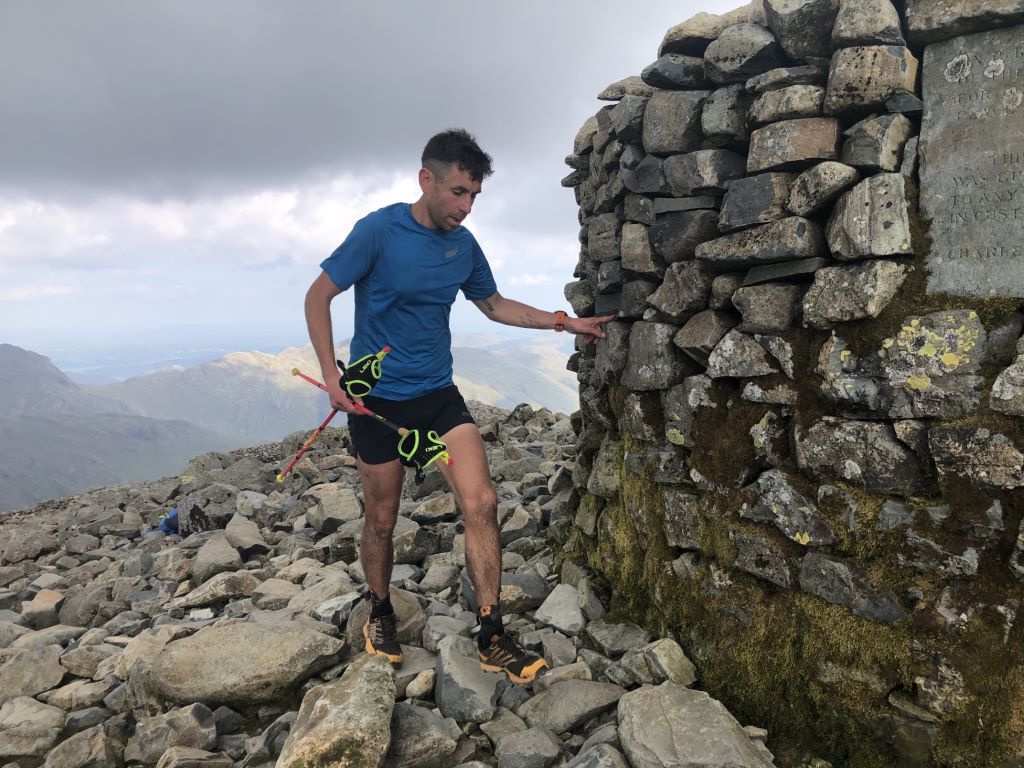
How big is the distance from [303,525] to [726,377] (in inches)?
277

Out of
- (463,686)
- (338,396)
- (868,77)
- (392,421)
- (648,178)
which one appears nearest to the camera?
(868,77)

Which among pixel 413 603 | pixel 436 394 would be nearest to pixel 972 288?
pixel 436 394

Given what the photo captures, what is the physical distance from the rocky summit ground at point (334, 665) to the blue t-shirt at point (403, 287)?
2217mm

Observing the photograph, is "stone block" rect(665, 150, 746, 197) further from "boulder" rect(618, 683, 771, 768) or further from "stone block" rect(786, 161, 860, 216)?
"boulder" rect(618, 683, 771, 768)

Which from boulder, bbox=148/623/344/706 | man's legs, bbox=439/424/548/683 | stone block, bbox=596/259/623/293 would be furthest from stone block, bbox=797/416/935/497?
boulder, bbox=148/623/344/706

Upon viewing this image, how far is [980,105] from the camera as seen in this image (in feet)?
12.6

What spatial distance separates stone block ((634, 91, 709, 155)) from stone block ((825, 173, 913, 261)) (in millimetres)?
1360

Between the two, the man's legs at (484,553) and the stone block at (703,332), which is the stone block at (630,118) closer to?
the stone block at (703,332)

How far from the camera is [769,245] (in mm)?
4457

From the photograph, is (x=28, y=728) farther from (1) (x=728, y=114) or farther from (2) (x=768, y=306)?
(1) (x=728, y=114)

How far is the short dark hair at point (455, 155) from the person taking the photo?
16.9 ft

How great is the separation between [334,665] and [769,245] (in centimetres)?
472

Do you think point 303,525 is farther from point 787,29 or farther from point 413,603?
point 787,29

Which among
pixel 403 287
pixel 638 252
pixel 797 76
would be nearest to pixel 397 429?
pixel 403 287
